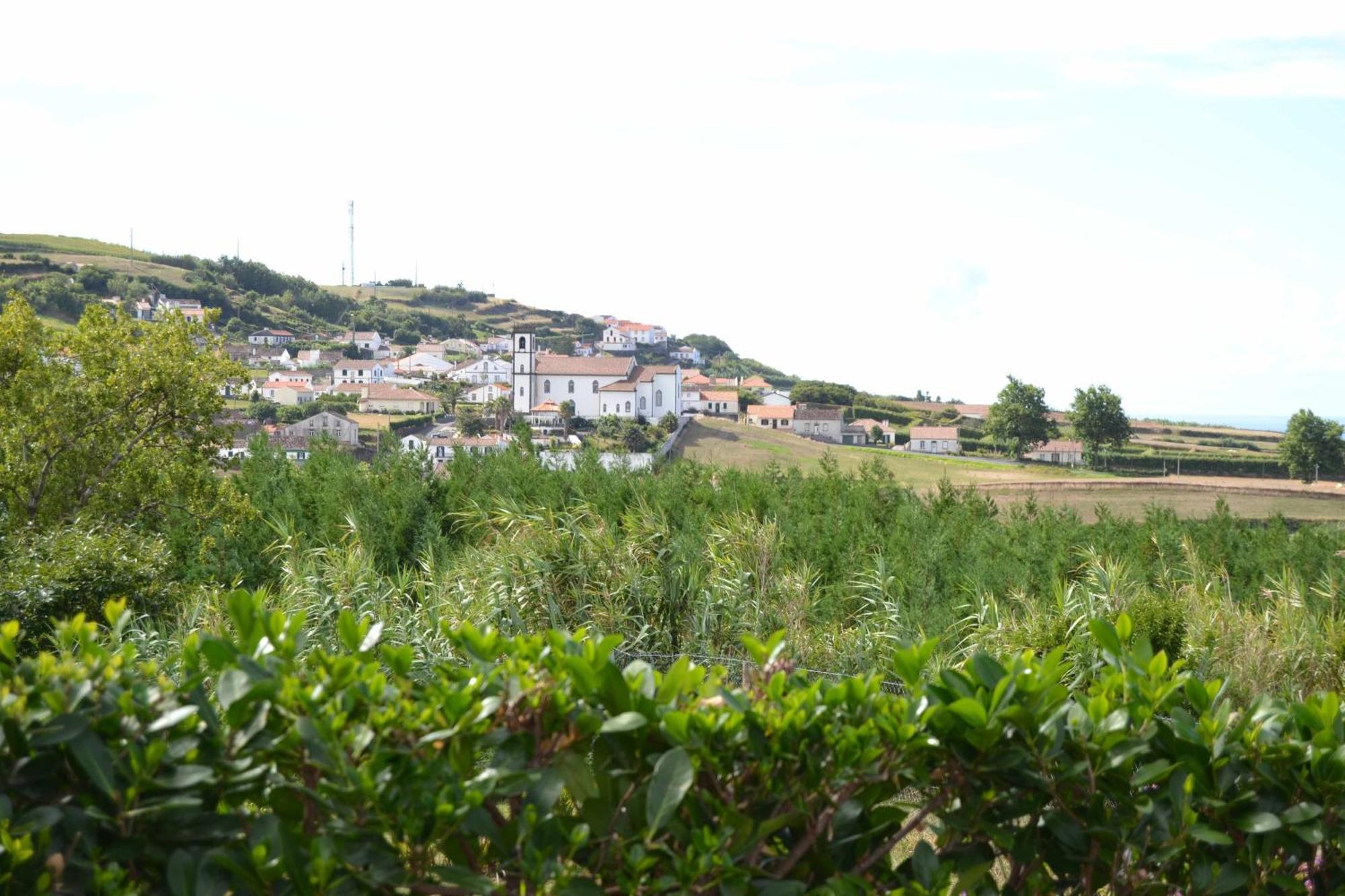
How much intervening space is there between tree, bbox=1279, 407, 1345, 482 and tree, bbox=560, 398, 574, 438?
42.6 metres

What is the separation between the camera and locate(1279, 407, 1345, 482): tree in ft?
148

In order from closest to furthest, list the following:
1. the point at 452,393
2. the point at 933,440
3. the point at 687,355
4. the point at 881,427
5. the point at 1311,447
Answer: the point at 1311,447 → the point at 933,440 → the point at 881,427 → the point at 452,393 → the point at 687,355

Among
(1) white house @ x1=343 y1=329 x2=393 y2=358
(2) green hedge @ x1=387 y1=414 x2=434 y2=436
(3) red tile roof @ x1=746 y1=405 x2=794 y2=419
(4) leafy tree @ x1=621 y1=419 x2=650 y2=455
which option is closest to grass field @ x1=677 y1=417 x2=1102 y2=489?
(4) leafy tree @ x1=621 y1=419 x2=650 y2=455

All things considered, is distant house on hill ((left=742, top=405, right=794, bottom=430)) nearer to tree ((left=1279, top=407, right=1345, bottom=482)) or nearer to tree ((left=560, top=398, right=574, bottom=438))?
tree ((left=560, top=398, right=574, bottom=438))

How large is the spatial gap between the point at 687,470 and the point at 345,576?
638 cm

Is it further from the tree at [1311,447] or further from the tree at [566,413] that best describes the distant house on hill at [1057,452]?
the tree at [566,413]

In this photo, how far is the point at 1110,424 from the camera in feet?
177

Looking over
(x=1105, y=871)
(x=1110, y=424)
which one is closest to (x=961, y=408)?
(x=1110, y=424)

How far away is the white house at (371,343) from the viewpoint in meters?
126

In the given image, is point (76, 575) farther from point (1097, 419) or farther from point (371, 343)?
point (371, 343)

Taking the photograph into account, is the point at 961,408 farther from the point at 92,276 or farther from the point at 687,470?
the point at 92,276

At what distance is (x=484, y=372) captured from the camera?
356ft

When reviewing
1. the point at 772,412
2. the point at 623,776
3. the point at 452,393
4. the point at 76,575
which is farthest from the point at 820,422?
the point at 623,776

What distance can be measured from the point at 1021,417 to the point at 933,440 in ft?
20.0
